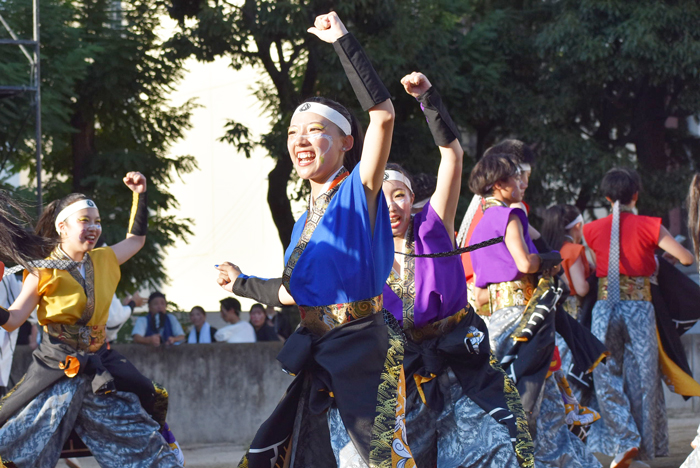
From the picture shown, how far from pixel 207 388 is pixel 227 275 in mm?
4996

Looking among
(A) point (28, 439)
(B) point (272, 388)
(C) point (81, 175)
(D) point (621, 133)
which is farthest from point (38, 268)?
(D) point (621, 133)

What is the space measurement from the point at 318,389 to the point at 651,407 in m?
4.42

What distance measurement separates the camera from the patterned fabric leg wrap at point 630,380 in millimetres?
6668

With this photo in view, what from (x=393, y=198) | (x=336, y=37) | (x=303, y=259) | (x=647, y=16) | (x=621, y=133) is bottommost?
(x=303, y=259)

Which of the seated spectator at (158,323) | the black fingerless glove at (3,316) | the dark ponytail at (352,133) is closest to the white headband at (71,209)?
the black fingerless glove at (3,316)

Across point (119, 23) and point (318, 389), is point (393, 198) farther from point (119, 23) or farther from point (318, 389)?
point (119, 23)

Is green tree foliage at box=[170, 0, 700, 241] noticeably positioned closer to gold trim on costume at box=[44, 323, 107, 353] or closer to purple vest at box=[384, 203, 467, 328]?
gold trim on costume at box=[44, 323, 107, 353]

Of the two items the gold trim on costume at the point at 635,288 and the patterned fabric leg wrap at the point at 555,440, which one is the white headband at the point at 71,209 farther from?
the gold trim on costume at the point at 635,288

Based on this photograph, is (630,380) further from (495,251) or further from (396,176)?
(396,176)

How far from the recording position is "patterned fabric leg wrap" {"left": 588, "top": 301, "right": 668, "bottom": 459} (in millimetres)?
6668

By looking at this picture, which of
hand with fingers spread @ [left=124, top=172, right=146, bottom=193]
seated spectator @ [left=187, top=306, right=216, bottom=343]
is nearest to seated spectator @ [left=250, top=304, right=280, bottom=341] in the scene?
seated spectator @ [left=187, top=306, right=216, bottom=343]

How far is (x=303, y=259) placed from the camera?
307 cm

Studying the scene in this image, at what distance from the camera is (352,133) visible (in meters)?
3.41

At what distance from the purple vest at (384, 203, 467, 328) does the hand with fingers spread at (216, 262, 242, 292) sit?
3.02 ft
